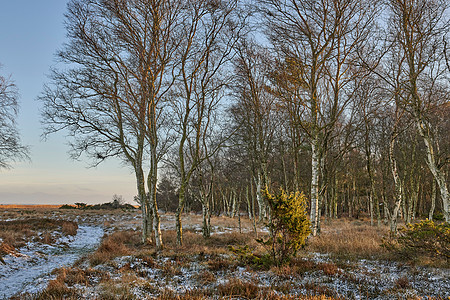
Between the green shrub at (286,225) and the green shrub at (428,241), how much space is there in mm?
2650

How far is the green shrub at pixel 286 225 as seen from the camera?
6.51 meters

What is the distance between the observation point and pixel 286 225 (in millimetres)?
6566

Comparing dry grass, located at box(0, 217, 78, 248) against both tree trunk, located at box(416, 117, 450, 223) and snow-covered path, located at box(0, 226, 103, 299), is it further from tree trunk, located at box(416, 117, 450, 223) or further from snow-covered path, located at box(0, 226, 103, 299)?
tree trunk, located at box(416, 117, 450, 223)

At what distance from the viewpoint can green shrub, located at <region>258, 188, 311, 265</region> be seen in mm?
6512

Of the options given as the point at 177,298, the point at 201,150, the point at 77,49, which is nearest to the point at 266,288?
the point at 177,298

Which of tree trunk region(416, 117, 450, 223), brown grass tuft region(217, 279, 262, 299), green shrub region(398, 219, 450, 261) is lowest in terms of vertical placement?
brown grass tuft region(217, 279, 262, 299)

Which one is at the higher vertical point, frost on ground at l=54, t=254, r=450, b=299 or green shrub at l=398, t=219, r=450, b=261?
green shrub at l=398, t=219, r=450, b=261

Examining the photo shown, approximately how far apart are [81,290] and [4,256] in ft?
21.5

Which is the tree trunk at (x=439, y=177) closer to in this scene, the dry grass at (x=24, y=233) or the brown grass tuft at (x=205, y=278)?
the brown grass tuft at (x=205, y=278)

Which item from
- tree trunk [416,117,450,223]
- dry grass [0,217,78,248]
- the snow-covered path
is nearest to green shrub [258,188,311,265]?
the snow-covered path

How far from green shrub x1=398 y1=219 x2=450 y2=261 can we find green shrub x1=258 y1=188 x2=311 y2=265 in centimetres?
265

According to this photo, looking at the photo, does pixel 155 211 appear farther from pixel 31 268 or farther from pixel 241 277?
pixel 241 277

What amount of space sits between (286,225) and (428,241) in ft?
11.5

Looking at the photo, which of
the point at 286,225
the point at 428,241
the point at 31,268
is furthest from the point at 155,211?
the point at 428,241
